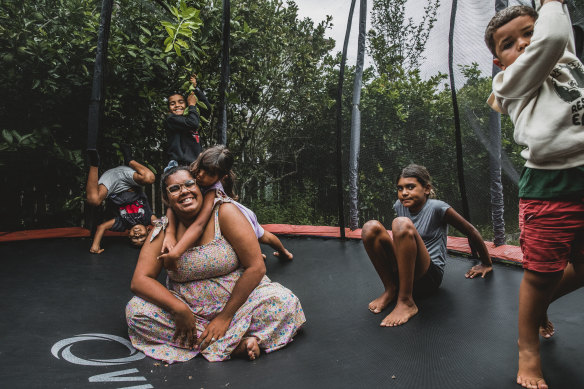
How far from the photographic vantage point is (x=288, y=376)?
1026mm

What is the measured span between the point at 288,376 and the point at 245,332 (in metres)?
0.23

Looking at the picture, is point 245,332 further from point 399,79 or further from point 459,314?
point 399,79

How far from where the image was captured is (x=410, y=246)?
1.34m

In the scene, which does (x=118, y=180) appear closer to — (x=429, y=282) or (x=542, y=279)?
(x=429, y=282)

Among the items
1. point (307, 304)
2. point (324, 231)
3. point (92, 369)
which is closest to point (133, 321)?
point (92, 369)

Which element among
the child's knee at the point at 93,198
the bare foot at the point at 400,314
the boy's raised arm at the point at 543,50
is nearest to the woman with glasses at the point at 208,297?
the bare foot at the point at 400,314

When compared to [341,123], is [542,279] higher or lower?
lower

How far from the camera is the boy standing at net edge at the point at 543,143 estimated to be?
0.84 m

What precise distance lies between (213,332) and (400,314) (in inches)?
26.7

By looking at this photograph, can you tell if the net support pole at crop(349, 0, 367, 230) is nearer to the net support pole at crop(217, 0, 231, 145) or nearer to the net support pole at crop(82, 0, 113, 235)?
the net support pole at crop(217, 0, 231, 145)

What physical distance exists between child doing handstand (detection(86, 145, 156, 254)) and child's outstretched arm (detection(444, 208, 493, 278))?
1.83 meters

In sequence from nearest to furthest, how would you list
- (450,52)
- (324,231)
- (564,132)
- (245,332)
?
(564,132)
(245,332)
(450,52)
(324,231)

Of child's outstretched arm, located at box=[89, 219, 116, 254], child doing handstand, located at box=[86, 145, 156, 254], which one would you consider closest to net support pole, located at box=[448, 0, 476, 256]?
child doing handstand, located at box=[86, 145, 156, 254]

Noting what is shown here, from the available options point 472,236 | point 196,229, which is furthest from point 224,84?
point 472,236
